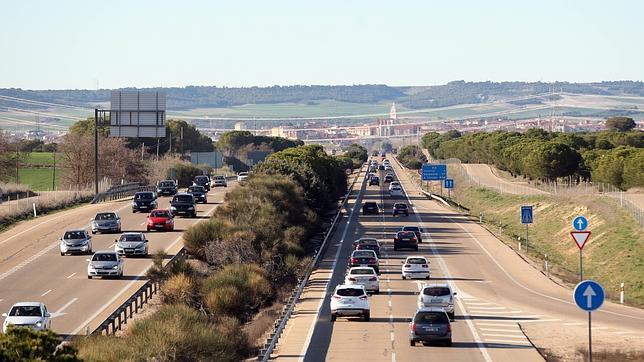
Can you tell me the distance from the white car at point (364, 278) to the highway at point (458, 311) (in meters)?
0.52

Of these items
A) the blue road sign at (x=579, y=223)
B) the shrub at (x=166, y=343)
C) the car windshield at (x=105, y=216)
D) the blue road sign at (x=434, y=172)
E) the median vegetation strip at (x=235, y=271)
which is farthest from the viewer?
the blue road sign at (x=434, y=172)

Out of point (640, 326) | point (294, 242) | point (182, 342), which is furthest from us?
point (294, 242)

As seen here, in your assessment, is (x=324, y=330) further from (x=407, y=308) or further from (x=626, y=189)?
(x=626, y=189)

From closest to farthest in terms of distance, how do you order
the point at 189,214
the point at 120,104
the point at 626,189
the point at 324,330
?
the point at 324,330 → the point at 189,214 → the point at 120,104 → the point at 626,189

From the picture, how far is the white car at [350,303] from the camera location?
3953 centimetres

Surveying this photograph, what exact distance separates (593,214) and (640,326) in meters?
46.3

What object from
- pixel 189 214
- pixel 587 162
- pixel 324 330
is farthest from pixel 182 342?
pixel 587 162

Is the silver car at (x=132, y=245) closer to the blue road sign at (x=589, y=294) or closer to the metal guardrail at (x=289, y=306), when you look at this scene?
Result: the metal guardrail at (x=289, y=306)

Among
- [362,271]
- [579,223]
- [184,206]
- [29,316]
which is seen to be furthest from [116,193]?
[579,223]

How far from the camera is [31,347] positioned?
55.8 feet

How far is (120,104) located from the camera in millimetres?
97500

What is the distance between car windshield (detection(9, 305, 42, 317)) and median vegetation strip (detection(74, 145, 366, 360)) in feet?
14.5

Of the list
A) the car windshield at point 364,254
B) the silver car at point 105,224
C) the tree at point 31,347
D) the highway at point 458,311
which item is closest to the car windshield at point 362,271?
the highway at point 458,311

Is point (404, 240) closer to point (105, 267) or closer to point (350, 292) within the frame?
point (105, 267)
